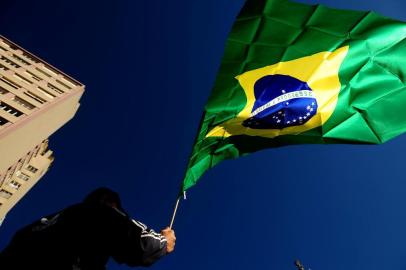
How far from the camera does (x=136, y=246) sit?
2986mm

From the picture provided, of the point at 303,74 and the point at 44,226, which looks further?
the point at 303,74

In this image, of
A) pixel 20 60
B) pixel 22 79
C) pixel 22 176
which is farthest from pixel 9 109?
pixel 20 60

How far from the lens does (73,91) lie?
46.2m

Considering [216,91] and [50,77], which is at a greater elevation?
[50,77]

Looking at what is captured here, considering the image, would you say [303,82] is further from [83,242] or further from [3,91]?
[3,91]

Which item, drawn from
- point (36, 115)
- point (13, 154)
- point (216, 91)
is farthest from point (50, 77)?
point (216, 91)

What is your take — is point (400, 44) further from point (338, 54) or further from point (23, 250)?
point (23, 250)

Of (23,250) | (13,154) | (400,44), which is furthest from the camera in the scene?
(13,154)

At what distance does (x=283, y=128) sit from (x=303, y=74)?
0.96m

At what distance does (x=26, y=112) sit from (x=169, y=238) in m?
36.1

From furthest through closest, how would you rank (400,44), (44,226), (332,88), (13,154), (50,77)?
(50,77), (13,154), (332,88), (400,44), (44,226)

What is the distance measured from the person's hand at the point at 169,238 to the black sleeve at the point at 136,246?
1.23 ft

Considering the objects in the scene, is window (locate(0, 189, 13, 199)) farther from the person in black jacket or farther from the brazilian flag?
the person in black jacket

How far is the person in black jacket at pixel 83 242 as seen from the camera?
2.82 metres
